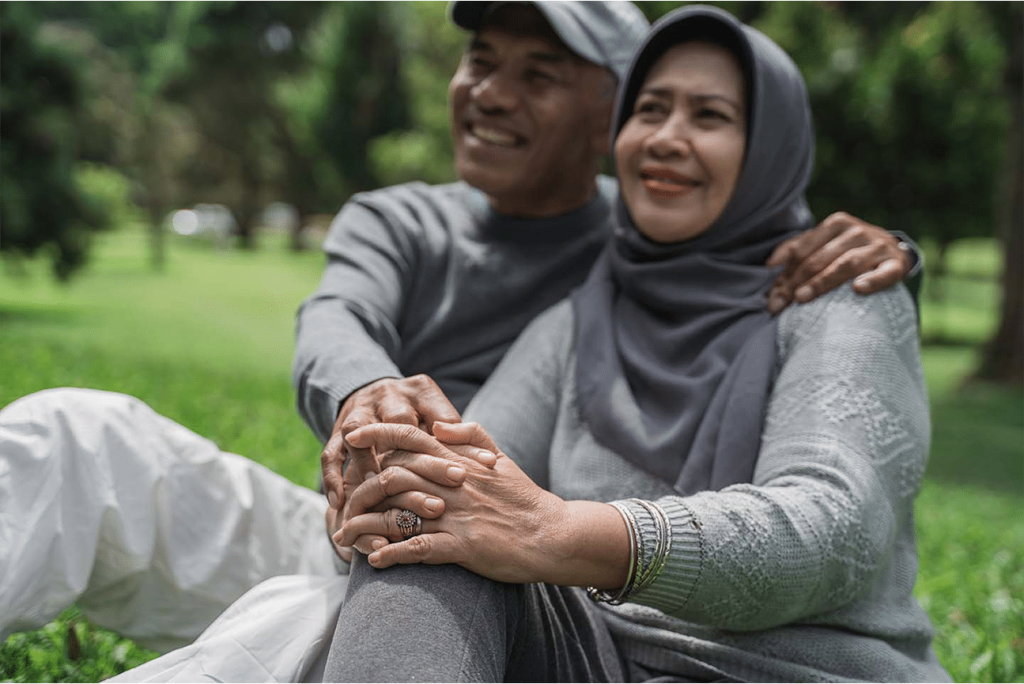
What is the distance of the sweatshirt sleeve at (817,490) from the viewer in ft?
5.32

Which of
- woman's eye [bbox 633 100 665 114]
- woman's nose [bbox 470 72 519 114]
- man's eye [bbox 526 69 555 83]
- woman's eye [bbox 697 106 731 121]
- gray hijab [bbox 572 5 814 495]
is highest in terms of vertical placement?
woman's eye [bbox 697 106 731 121]

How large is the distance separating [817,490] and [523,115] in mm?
1408

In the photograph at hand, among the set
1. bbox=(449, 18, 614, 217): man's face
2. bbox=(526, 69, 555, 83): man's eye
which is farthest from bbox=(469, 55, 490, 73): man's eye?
bbox=(526, 69, 555, 83): man's eye

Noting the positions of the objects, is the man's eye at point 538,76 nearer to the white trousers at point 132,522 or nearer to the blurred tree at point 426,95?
the white trousers at point 132,522

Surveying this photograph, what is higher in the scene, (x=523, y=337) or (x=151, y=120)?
(x=523, y=337)

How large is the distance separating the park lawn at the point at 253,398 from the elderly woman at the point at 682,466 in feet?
3.98

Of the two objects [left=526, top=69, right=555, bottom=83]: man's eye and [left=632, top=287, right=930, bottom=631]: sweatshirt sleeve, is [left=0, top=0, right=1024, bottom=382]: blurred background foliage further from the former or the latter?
[left=632, top=287, right=930, bottom=631]: sweatshirt sleeve

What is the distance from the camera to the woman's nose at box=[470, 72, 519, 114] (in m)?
2.64

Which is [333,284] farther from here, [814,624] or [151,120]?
[151,120]

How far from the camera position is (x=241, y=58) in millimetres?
26703

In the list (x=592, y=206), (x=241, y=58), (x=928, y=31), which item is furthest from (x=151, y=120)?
(x=592, y=206)

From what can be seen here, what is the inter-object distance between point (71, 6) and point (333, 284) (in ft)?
91.5

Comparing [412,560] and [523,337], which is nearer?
[412,560]

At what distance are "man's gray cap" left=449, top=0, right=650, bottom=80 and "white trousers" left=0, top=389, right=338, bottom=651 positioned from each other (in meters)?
1.34
